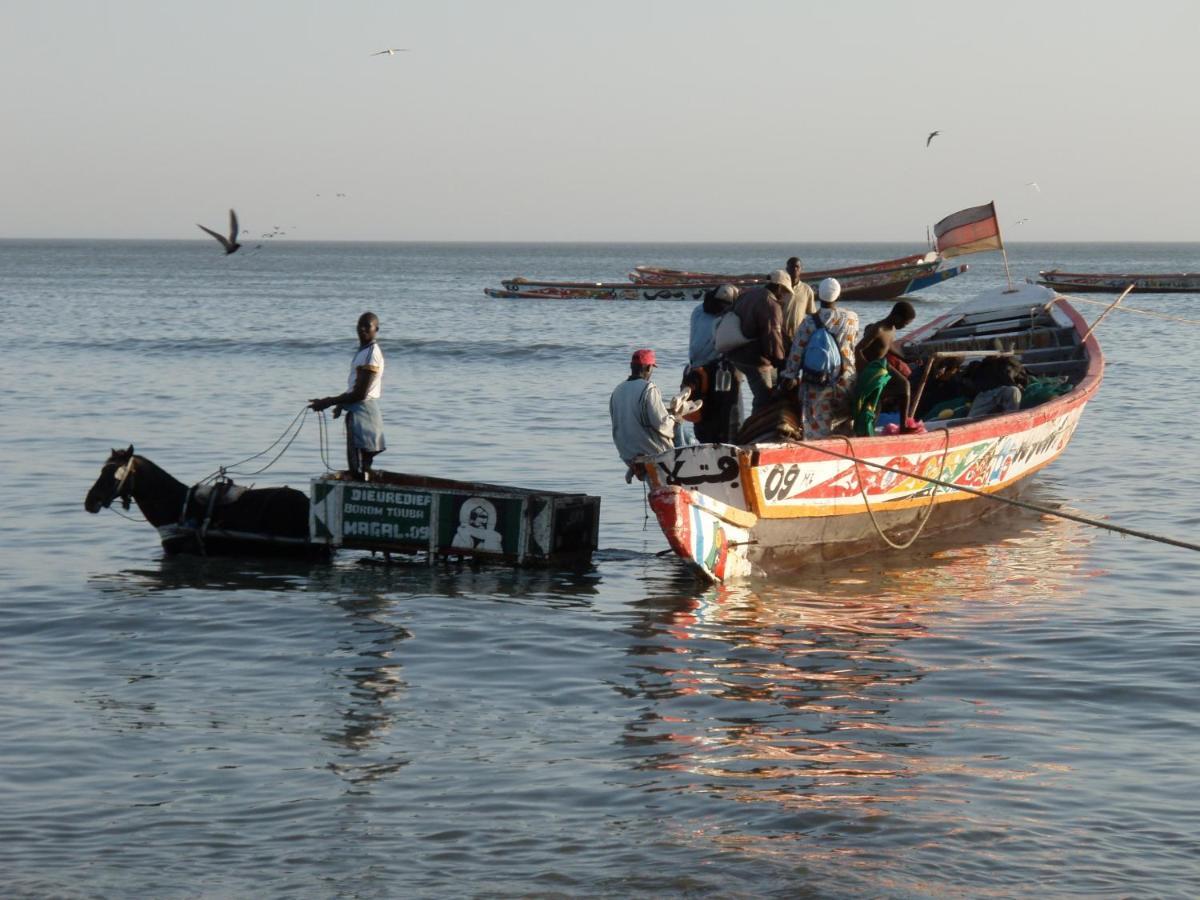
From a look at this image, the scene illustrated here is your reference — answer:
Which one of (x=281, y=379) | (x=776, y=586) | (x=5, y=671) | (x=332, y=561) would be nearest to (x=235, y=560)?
(x=332, y=561)

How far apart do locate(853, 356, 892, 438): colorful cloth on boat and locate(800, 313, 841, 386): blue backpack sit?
0.32 meters

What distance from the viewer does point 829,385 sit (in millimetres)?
11656

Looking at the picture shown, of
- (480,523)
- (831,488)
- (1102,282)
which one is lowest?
(480,523)

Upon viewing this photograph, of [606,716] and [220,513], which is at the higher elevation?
[220,513]

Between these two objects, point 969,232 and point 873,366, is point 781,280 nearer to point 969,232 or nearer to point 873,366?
point 873,366

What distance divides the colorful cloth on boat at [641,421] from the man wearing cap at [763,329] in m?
0.91

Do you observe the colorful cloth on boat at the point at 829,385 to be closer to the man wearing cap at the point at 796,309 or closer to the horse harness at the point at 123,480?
the man wearing cap at the point at 796,309

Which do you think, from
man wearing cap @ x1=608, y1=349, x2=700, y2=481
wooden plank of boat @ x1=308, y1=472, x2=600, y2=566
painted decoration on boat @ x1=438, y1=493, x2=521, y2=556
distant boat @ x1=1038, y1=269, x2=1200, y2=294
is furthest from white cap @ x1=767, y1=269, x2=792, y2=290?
distant boat @ x1=1038, y1=269, x2=1200, y2=294

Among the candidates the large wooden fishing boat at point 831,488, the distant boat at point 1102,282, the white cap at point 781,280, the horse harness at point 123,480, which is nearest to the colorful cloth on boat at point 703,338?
the white cap at point 781,280

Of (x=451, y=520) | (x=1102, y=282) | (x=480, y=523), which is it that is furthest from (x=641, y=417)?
(x=1102, y=282)

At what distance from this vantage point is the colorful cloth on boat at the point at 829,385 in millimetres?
11469

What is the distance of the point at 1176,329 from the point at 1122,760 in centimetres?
4200

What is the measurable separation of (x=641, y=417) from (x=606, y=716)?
11.6ft

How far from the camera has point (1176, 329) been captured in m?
46.3
